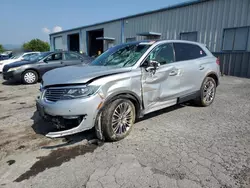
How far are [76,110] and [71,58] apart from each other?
7.34 meters

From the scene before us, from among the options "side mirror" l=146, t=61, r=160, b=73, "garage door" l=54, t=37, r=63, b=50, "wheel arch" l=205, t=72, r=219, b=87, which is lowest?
"wheel arch" l=205, t=72, r=219, b=87

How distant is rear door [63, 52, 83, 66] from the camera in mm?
9383

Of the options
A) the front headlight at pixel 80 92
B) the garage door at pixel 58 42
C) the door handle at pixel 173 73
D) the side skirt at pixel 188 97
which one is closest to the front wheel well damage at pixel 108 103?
the front headlight at pixel 80 92

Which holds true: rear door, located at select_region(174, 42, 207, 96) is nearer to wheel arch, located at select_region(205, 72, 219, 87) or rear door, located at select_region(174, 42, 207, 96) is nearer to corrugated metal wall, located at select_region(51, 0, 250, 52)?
wheel arch, located at select_region(205, 72, 219, 87)

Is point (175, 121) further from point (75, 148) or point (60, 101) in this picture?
point (60, 101)

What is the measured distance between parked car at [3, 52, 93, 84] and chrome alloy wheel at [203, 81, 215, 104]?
5330 mm

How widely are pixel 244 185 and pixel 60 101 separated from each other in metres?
2.60

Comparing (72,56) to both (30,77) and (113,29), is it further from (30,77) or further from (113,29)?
(113,29)

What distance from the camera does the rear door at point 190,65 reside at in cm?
426

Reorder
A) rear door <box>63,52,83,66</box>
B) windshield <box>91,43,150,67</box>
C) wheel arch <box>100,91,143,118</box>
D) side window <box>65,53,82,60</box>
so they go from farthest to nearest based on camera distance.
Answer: side window <box>65,53,82,60</box>, rear door <box>63,52,83,66</box>, windshield <box>91,43,150,67</box>, wheel arch <box>100,91,143,118</box>

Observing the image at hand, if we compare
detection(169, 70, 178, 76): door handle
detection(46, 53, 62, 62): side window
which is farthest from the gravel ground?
detection(46, 53, 62, 62): side window

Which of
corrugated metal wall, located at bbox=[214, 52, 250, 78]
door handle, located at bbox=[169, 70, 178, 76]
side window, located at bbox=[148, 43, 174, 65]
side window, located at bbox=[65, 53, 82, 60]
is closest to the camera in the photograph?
side window, located at bbox=[148, 43, 174, 65]

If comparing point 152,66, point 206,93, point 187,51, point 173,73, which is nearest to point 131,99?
point 152,66

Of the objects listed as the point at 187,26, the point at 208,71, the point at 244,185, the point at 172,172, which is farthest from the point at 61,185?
the point at 187,26
